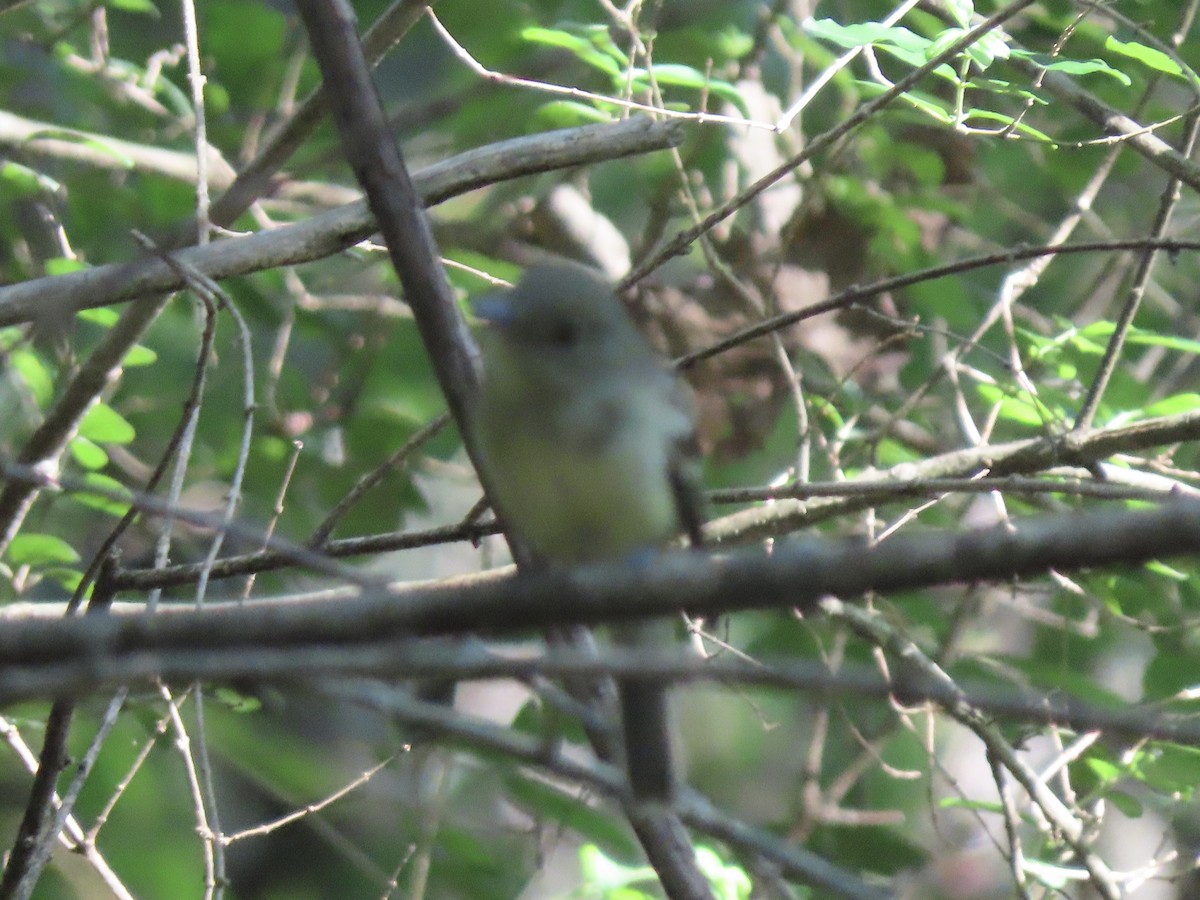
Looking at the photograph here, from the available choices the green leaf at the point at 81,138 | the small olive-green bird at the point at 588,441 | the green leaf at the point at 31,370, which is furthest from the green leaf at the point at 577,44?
the green leaf at the point at 31,370

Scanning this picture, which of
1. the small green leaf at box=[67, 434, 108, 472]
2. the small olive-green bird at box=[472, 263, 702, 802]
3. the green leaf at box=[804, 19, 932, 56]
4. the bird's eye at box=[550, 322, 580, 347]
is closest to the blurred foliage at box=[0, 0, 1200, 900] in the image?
the small green leaf at box=[67, 434, 108, 472]

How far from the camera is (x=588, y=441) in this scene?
7.90 ft

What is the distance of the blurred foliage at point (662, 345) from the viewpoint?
3506mm

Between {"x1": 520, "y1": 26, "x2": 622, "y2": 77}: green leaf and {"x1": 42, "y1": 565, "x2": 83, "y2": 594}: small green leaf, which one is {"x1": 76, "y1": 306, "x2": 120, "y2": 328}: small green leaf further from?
{"x1": 520, "y1": 26, "x2": 622, "y2": 77}: green leaf

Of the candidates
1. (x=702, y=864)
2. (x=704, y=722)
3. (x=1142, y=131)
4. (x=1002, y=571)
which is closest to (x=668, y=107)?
(x=1142, y=131)

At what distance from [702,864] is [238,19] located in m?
2.99

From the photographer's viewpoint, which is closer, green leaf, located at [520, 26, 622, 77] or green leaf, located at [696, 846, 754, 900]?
green leaf, located at [696, 846, 754, 900]

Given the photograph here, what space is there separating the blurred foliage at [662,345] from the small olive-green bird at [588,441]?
30.9 inches

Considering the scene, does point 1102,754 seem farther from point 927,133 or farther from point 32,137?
point 32,137

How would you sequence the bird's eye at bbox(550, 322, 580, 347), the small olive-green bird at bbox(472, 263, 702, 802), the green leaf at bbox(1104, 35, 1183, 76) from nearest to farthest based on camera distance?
the small olive-green bird at bbox(472, 263, 702, 802)
the bird's eye at bbox(550, 322, 580, 347)
the green leaf at bbox(1104, 35, 1183, 76)

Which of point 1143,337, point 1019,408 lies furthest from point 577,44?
point 1143,337

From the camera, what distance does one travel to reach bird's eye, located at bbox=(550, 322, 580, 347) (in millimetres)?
2631

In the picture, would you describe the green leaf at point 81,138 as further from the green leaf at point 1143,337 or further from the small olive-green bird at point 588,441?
the green leaf at point 1143,337

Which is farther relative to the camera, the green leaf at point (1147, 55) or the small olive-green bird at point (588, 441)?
the green leaf at point (1147, 55)
